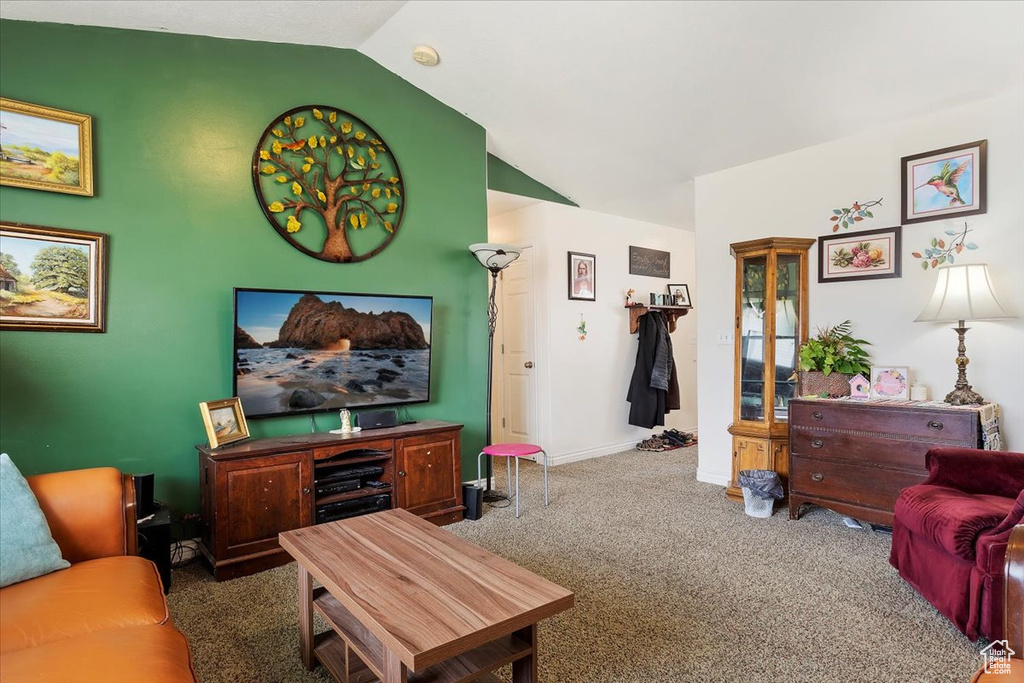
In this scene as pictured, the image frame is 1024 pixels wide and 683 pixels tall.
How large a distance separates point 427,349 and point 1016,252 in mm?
3471

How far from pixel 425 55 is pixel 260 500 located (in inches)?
108

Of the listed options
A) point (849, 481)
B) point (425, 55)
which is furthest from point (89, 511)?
point (849, 481)

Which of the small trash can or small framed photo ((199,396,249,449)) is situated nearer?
small framed photo ((199,396,249,449))

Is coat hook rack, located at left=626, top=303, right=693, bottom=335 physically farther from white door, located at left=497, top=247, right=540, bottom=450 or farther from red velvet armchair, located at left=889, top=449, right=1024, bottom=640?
red velvet armchair, located at left=889, top=449, right=1024, bottom=640

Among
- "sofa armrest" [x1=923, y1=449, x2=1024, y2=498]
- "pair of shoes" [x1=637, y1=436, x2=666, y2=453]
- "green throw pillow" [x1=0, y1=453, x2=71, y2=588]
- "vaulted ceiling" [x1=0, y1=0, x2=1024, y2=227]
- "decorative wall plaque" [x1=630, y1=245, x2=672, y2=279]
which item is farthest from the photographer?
"decorative wall plaque" [x1=630, y1=245, x2=672, y2=279]

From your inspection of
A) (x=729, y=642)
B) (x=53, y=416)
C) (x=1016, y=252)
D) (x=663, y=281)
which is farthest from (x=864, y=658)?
(x=663, y=281)

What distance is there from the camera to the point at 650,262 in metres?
5.91

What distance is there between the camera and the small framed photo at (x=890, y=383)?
Answer: 322 centimetres

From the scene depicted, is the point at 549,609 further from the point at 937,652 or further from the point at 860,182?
the point at 860,182

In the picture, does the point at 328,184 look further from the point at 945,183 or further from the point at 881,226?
the point at 945,183

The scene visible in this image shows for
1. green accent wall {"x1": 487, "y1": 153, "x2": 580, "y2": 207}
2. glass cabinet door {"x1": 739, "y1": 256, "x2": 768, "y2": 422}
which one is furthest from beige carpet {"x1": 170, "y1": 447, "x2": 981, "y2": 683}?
green accent wall {"x1": 487, "y1": 153, "x2": 580, "y2": 207}

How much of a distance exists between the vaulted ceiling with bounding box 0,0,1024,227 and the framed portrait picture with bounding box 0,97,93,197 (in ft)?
1.55

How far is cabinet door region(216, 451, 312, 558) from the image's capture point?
263cm

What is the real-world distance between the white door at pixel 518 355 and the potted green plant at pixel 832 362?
7.69 ft
